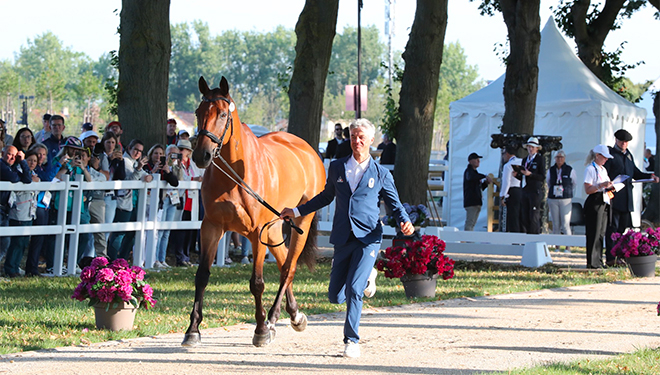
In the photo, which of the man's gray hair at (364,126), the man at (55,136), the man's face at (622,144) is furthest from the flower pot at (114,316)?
the man's face at (622,144)

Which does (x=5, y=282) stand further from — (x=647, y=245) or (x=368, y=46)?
(x=368, y=46)

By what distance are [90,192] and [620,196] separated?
8756mm

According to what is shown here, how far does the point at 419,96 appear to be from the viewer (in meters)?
17.3

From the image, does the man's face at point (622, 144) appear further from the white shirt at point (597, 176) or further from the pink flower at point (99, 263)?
the pink flower at point (99, 263)

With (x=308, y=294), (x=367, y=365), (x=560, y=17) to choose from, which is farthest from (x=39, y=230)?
(x=560, y=17)

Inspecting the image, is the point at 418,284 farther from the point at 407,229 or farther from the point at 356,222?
the point at 407,229

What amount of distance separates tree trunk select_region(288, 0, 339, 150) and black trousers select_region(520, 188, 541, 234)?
4.21 metres

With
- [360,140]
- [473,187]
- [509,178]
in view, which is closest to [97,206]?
[360,140]

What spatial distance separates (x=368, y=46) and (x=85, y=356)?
13771 cm

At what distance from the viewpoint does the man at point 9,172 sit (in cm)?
1079

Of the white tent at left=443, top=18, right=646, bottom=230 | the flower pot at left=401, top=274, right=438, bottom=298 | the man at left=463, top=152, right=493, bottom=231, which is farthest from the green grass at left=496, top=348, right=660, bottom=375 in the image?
the white tent at left=443, top=18, right=646, bottom=230

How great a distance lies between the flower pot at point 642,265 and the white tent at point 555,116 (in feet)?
28.0

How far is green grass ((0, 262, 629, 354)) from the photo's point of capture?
740 cm

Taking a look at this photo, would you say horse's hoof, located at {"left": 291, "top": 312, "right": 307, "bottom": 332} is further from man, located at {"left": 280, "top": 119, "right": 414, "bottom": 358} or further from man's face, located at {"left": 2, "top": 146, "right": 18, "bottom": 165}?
man's face, located at {"left": 2, "top": 146, "right": 18, "bottom": 165}
